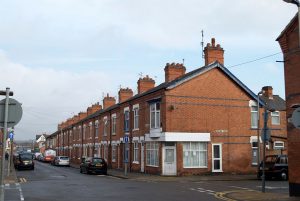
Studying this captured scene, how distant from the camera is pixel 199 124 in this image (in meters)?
33.8

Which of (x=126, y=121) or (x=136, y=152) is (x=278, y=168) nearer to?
(x=136, y=152)

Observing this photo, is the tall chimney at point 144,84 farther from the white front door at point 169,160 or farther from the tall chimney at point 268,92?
the white front door at point 169,160

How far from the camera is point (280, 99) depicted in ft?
147

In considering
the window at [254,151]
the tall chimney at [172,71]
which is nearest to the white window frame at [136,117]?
the tall chimney at [172,71]

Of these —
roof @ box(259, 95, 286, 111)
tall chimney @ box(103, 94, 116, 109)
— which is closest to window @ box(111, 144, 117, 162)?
tall chimney @ box(103, 94, 116, 109)

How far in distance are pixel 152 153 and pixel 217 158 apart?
16.9ft

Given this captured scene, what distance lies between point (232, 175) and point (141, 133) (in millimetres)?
8504

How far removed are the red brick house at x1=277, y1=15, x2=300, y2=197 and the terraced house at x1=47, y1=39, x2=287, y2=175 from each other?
50.4ft

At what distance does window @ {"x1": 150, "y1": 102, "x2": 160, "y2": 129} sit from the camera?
3412cm

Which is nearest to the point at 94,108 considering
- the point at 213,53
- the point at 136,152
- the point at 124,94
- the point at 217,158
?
the point at 124,94

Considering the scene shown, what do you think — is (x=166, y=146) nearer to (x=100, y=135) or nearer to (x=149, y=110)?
(x=149, y=110)

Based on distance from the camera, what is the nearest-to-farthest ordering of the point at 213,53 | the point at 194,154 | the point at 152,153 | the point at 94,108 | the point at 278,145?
the point at 194,154
the point at 152,153
the point at 213,53
the point at 278,145
the point at 94,108

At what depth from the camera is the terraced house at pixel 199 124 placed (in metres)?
32.7

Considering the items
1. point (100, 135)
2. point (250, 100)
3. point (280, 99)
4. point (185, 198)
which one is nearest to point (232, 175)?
point (250, 100)
